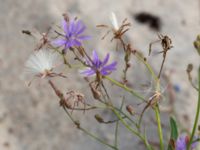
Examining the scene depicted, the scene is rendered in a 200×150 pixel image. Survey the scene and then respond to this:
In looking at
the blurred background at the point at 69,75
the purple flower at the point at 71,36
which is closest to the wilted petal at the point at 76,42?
the purple flower at the point at 71,36

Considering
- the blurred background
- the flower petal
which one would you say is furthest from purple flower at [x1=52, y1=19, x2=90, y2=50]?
the blurred background

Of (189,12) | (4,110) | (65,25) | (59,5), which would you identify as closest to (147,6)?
(189,12)

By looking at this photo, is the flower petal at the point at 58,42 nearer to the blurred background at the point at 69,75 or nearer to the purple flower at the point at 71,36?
the purple flower at the point at 71,36

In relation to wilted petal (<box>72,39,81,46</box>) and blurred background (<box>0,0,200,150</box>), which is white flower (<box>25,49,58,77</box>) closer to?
wilted petal (<box>72,39,81,46</box>)

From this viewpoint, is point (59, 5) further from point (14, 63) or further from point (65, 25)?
point (65, 25)

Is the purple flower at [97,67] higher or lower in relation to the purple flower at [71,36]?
lower
